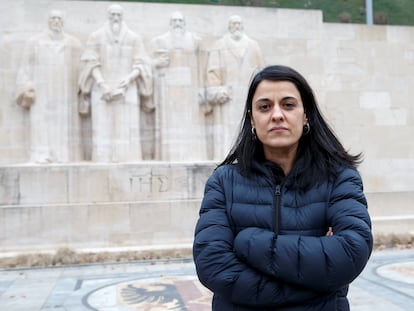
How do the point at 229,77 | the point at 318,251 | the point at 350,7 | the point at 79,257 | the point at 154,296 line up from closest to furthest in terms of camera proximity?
the point at 318,251 < the point at 154,296 < the point at 79,257 < the point at 229,77 < the point at 350,7

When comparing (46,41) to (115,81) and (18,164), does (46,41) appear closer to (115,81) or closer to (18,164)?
(115,81)

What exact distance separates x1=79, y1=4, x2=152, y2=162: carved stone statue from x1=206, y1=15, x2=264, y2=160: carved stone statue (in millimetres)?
1551

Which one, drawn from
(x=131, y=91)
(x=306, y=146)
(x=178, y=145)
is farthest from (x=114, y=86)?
(x=306, y=146)

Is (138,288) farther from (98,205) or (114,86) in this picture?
(114,86)

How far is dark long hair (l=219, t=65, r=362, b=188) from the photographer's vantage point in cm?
192

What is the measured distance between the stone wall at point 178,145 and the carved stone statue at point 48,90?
1.58 feet

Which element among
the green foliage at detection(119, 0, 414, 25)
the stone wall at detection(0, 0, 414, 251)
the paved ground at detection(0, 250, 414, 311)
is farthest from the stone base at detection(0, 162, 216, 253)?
the green foliage at detection(119, 0, 414, 25)

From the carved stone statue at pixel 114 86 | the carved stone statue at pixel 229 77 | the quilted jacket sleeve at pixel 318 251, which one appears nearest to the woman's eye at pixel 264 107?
the quilted jacket sleeve at pixel 318 251

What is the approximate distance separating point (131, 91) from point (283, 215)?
30.3ft

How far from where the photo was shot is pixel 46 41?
10.6 metres

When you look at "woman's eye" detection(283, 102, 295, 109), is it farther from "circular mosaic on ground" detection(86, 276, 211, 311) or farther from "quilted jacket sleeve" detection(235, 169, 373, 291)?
"circular mosaic on ground" detection(86, 276, 211, 311)

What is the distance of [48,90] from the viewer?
10531mm

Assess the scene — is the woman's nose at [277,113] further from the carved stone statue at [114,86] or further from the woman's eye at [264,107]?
the carved stone statue at [114,86]

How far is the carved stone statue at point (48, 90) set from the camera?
10.5m
